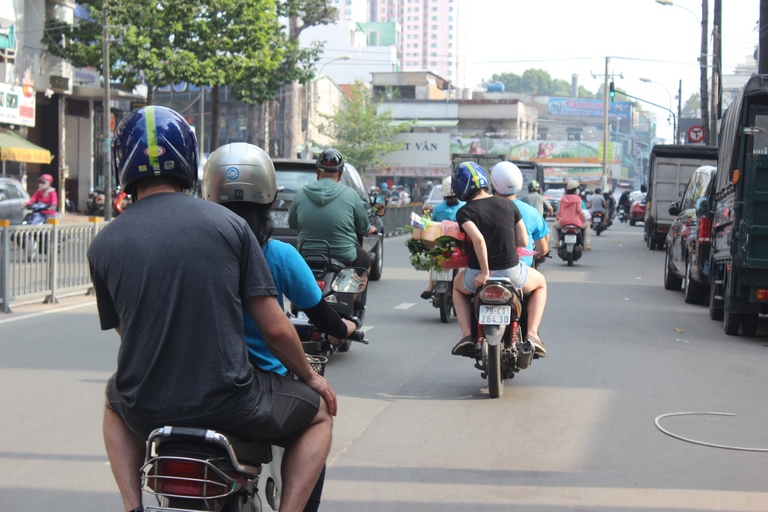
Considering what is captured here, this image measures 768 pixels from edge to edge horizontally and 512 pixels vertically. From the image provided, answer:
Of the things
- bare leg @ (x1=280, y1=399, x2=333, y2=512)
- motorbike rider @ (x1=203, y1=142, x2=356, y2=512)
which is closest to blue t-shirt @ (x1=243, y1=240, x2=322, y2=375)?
motorbike rider @ (x1=203, y1=142, x2=356, y2=512)

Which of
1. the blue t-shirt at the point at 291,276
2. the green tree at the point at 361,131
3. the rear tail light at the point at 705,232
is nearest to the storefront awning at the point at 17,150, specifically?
the rear tail light at the point at 705,232

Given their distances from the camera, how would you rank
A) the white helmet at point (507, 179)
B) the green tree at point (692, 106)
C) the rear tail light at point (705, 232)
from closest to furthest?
the white helmet at point (507, 179)
the rear tail light at point (705, 232)
the green tree at point (692, 106)

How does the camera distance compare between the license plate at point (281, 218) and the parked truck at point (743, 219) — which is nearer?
the parked truck at point (743, 219)

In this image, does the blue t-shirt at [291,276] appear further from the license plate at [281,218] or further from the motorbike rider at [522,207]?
the license plate at [281,218]

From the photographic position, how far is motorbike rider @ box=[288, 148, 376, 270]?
793cm

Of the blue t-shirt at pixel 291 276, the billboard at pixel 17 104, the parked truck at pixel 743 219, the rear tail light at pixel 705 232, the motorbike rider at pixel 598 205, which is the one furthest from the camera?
the motorbike rider at pixel 598 205

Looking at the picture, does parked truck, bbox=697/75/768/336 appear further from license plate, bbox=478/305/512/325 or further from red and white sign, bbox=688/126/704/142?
red and white sign, bbox=688/126/704/142

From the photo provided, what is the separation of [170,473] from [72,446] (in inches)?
123

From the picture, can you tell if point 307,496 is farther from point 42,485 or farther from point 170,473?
point 42,485

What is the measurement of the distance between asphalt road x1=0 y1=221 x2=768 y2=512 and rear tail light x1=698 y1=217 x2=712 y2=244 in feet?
5.59

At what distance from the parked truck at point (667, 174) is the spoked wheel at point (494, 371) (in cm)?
2063

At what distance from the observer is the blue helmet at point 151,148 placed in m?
2.77

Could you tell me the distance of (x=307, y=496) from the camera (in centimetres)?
290

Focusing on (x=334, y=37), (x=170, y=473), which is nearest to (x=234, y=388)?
(x=170, y=473)
